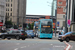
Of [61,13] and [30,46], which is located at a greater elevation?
[61,13]

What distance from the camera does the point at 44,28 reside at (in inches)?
1825

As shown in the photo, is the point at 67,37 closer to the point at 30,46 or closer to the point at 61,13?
the point at 30,46

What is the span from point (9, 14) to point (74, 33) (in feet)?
523

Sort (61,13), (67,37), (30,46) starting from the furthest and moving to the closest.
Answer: (61,13), (67,37), (30,46)

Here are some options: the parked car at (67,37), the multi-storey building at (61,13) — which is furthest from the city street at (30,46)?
the multi-storey building at (61,13)

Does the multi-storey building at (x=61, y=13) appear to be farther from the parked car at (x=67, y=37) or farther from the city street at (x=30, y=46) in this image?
the city street at (x=30, y=46)

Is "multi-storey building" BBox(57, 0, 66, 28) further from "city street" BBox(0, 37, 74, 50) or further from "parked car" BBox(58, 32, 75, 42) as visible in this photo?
"city street" BBox(0, 37, 74, 50)

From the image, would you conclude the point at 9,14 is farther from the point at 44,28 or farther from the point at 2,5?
the point at 44,28

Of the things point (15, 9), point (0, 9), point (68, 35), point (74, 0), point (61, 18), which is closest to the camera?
point (68, 35)

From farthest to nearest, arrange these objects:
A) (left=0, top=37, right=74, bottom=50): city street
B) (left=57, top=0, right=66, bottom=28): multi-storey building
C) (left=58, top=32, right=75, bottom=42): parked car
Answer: (left=57, top=0, right=66, bottom=28): multi-storey building
(left=58, top=32, right=75, bottom=42): parked car
(left=0, top=37, right=74, bottom=50): city street

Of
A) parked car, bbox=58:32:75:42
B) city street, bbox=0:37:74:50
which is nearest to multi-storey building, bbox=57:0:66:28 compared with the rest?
parked car, bbox=58:32:75:42

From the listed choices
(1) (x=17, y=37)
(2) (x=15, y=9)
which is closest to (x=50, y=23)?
(1) (x=17, y=37)

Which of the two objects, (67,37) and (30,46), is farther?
(67,37)

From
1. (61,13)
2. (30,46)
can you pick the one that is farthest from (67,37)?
(61,13)
